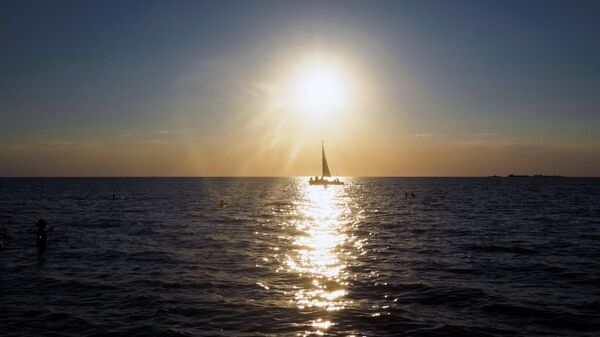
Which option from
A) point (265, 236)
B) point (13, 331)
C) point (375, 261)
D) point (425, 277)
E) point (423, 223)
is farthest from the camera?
point (423, 223)

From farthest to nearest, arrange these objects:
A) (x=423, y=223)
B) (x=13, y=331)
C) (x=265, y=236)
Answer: (x=423, y=223) < (x=265, y=236) < (x=13, y=331)

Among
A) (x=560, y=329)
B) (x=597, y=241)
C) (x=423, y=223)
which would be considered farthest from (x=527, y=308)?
(x=423, y=223)

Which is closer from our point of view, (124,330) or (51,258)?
(124,330)

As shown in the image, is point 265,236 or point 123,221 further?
point 123,221

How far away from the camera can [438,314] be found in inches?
705

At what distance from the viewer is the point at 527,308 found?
60.8 feet

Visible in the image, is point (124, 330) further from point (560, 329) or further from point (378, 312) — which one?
point (560, 329)

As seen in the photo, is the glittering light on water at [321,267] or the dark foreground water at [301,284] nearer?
the dark foreground water at [301,284]

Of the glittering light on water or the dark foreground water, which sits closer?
the dark foreground water

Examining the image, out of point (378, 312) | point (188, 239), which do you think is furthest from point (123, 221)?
point (378, 312)

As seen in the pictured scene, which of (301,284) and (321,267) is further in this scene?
Answer: (321,267)

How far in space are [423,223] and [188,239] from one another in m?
27.8

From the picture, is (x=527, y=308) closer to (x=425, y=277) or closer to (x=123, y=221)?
(x=425, y=277)

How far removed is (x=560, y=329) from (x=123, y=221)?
50213 mm
